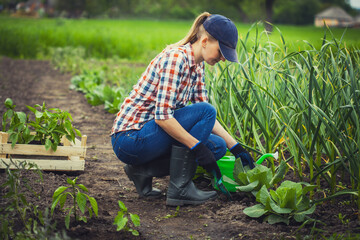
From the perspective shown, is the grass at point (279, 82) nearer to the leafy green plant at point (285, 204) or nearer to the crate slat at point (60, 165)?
the leafy green plant at point (285, 204)

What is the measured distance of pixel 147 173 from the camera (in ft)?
8.73

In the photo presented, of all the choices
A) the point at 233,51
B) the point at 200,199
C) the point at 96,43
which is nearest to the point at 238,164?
the point at 200,199

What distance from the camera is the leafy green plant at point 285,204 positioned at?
2.14 meters

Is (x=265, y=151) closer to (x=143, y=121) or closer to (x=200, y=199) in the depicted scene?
(x=200, y=199)

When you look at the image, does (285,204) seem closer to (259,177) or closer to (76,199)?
(259,177)

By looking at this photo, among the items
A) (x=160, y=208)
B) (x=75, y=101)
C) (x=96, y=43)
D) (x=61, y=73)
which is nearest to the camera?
(x=160, y=208)

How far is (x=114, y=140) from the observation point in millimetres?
2609

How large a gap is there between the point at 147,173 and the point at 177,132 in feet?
1.44

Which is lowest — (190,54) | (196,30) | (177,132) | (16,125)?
(16,125)

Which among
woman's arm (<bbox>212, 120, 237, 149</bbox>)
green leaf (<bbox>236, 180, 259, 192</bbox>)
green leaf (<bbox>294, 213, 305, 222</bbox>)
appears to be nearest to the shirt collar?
woman's arm (<bbox>212, 120, 237, 149</bbox>)

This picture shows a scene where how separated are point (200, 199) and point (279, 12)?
4164 cm

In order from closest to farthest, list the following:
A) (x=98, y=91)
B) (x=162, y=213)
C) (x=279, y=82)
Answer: (x=162, y=213), (x=279, y=82), (x=98, y=91)

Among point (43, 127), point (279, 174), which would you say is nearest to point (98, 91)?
point (43, 127)

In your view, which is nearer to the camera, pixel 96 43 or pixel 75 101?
pixel 75 101
